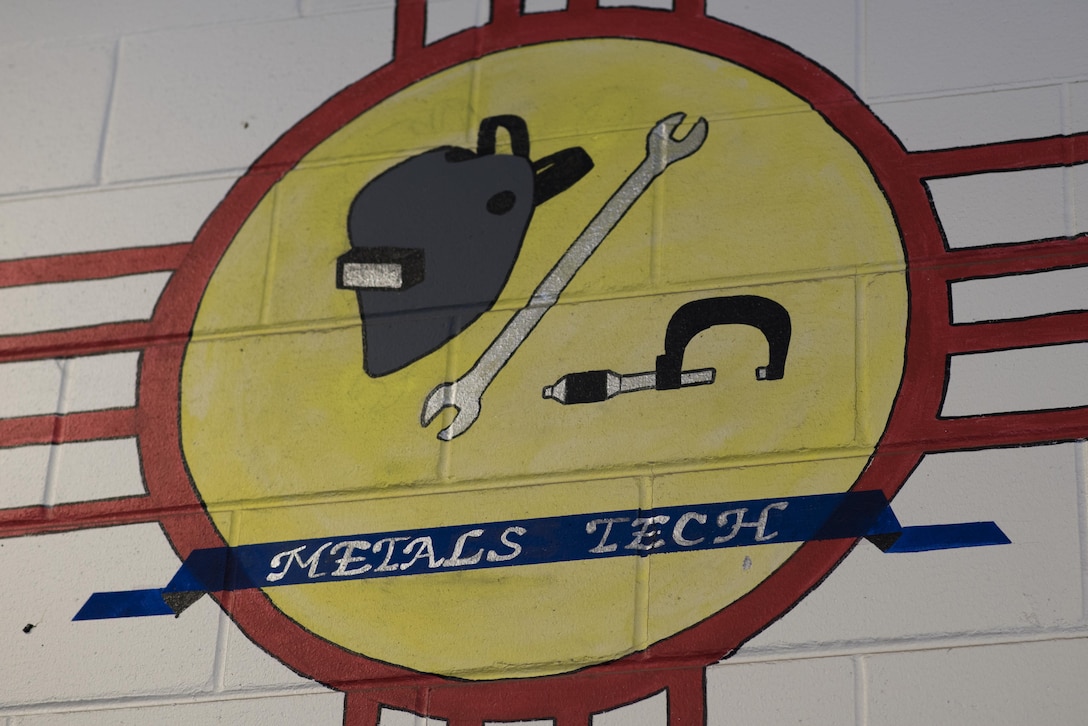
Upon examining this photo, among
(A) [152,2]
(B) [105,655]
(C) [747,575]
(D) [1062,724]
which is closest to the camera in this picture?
(D) [1062,724]

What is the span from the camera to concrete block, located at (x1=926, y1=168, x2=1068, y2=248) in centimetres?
154

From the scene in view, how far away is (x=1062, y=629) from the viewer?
1.35 meters

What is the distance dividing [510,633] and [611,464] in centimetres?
22

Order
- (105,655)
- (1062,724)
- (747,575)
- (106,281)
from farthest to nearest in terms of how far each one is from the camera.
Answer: (106,281)
(105,655)
(747,575)
(1062,724)

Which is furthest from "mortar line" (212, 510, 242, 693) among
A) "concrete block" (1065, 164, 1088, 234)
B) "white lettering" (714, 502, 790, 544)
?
"concrete block" (1065, 164, 1088, 234)

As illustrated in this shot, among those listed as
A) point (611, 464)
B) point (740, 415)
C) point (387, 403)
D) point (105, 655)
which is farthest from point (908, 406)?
point (105, 655)

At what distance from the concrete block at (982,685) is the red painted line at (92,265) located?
104 centimetres

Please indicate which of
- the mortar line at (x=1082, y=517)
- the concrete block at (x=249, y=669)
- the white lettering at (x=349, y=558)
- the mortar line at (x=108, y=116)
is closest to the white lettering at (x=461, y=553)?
the white lettering at (x=349, y=558)

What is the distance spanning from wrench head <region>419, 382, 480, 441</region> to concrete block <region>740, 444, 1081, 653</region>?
0.43 m

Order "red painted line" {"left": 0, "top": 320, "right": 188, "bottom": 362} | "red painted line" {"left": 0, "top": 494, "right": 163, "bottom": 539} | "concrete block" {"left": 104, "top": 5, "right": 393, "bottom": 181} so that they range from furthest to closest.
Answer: "concrete block" {"left": 104, "top": 5, "right": 393, "bottom": 181}
"red painted line" {"left": 0, "top": 320, "right": 188, "bottom": 362}
"red painted line" {"left": 0, "top": 494, "right": 163, "bottom": 539}

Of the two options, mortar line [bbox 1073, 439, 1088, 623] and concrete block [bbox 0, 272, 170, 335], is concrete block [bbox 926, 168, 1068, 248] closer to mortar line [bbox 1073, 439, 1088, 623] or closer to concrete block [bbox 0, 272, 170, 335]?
mortar line [bbox 1073, 439, 1088, 623]

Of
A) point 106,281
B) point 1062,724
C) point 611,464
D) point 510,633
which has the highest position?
point 106,281

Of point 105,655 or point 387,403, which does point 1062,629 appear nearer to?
point 387,403

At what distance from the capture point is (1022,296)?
1505mm
